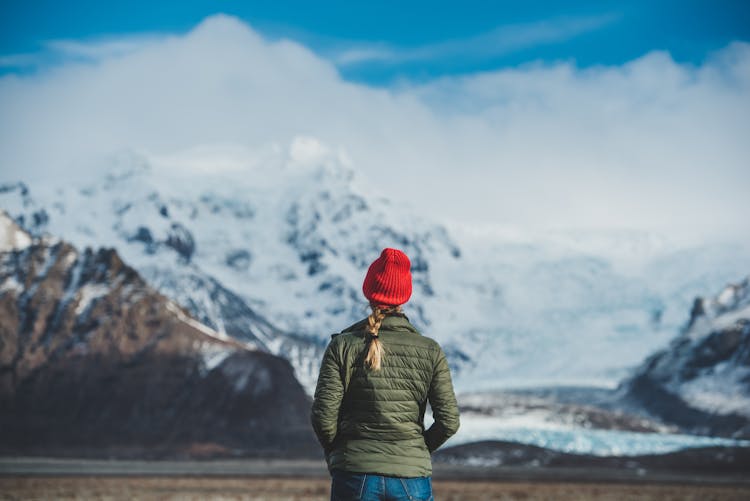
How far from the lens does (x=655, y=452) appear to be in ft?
364

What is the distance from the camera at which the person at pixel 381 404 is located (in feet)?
22.4

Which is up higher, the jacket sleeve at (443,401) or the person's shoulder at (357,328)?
the person's shoulder at (357,328)

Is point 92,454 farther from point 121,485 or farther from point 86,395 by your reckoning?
point 121,485

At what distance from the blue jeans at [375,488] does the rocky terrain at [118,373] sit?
292ft

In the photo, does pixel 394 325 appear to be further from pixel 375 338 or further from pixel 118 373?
pixel 118 373

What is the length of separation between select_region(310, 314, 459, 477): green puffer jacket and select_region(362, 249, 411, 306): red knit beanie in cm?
18

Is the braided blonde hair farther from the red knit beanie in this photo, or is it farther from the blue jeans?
the blue jeans

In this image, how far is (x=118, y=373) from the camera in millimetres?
105812

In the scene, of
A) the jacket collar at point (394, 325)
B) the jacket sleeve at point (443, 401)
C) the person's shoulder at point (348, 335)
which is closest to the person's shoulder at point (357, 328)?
the person's shoulder at point (348, 335)

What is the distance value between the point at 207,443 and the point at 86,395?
1215cm

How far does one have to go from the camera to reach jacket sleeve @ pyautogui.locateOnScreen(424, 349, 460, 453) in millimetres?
6926

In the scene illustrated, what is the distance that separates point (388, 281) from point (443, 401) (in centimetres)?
82

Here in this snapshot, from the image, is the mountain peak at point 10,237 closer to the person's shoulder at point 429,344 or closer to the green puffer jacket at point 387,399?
the green puffer jacket at point 387,399

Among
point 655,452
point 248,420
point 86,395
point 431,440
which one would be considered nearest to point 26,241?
point 86,395
